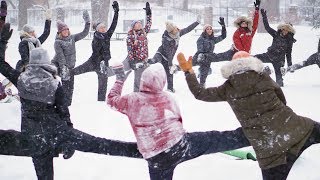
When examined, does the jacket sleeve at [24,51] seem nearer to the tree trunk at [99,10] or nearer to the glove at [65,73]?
the glove at [65,73]

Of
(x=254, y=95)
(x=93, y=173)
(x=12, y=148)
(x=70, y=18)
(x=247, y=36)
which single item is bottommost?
(x=93, y=173)

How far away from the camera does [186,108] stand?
744cm

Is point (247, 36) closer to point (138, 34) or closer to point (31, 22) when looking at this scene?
point (138, 34)

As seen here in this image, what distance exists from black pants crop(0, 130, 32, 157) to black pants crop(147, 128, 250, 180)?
48.3 inches

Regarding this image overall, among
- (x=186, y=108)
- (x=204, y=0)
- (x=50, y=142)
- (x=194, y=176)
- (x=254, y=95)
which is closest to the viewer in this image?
(x=254, y=95)

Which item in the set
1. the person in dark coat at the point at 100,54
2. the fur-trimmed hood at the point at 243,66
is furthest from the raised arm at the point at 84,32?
the fur-trimmed hood at the point at 243,66

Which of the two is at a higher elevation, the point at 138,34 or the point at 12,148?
the point at 138,34

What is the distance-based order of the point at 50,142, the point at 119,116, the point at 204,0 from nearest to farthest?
the point at 50,142, the point at 119,116, the point at 204,0

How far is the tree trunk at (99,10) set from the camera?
76.9 ft

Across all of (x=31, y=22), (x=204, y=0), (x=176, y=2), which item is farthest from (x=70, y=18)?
(x=204, y=0)

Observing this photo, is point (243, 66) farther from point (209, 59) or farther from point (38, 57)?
point (209, 59)

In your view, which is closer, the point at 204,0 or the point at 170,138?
the point at 170,138

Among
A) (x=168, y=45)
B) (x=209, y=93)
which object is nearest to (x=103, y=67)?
(x=168, y=45)

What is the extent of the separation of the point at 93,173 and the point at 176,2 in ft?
126
